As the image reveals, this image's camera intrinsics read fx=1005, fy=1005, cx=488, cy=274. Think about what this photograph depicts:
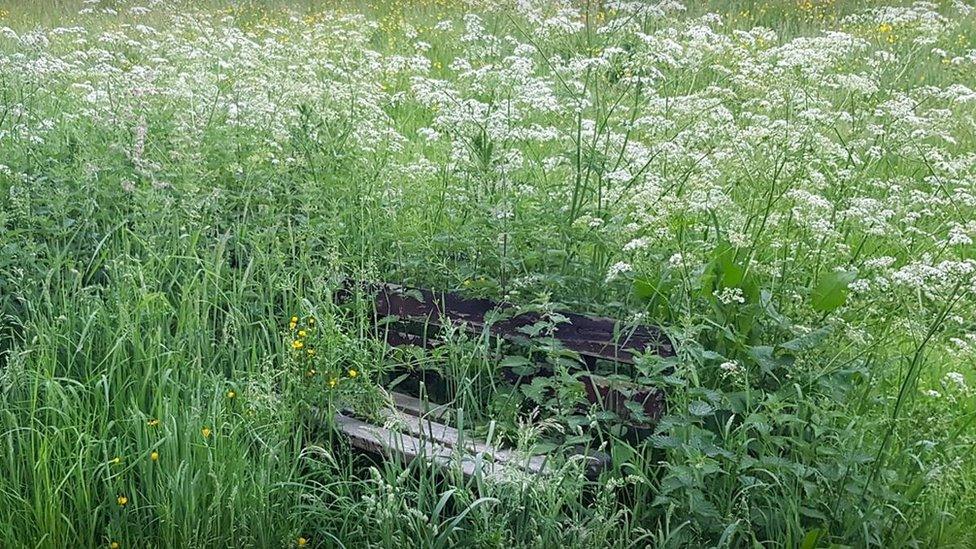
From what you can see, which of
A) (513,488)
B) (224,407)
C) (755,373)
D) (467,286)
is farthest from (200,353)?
(755,373)

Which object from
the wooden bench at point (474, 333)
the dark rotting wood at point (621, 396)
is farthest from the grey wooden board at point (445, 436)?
the dark rotting wood at point (621, 396)

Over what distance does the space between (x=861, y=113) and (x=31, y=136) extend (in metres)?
3.90

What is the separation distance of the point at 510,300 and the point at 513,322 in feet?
0.30

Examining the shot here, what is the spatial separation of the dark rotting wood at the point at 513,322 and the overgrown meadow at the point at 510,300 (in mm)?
85

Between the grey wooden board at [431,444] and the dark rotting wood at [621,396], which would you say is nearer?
the grey wooden board at [431,444]

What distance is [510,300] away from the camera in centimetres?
416

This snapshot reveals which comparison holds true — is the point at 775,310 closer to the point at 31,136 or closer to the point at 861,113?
the point at 861,113

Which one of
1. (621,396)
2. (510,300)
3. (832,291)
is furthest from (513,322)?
(832,291)

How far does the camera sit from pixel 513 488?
325cm

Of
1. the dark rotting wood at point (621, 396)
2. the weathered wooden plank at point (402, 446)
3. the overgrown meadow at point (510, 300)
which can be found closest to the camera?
the overgrown meadow at point (510, 300)

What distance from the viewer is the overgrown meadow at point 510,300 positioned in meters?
3.42

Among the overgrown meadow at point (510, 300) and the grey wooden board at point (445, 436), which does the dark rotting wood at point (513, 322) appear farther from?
the grey wooden board at point (445, 436)

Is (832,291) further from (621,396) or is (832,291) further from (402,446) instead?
Answer: (402,446)

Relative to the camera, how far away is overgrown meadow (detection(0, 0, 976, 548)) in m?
3.42
